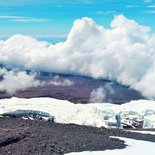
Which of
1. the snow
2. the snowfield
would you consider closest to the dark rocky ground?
the snow

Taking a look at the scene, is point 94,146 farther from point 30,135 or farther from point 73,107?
point 73,107

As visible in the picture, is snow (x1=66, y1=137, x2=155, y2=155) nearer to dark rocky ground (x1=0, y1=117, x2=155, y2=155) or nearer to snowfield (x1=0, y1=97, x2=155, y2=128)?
dark rocky ground (x1=0, y1=117, x2=155, y2=155)

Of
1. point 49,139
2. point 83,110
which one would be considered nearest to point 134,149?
point 49,139

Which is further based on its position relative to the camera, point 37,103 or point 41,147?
point 37,103

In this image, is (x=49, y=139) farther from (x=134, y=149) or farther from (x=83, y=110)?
Result: (x=83, y=110)

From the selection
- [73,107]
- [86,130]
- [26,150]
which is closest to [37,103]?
[73,107]

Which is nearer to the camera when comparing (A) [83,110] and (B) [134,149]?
(B) [134,149]
